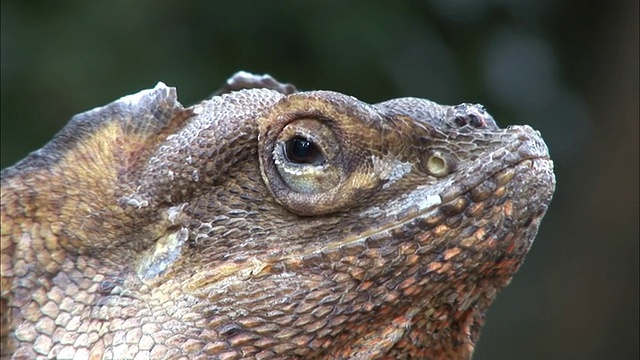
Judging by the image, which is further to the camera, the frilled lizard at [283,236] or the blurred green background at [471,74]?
the blurred green background at [471,74]

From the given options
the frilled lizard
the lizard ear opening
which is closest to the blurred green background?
the frilled lizard

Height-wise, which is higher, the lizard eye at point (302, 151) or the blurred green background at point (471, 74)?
the blurred green background at point (471, 74)

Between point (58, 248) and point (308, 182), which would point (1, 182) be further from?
point (308, 182)

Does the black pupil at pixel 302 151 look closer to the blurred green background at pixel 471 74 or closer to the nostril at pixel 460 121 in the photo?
the nostril at pixel 460 121

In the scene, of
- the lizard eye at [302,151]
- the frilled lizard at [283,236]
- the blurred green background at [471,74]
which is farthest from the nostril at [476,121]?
the blurred green background at [471,74]

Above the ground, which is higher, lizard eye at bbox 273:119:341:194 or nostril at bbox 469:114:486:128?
nostril at bbox 469:114:486:128

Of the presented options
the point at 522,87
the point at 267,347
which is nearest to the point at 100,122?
the point at 267,347

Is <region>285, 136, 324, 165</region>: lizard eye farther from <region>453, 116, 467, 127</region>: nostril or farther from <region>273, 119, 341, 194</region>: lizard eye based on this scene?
<region>453, 116, 467, 127</region>: nostril

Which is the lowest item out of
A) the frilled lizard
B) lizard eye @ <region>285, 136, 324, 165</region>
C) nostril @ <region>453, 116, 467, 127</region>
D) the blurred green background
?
the frilled lizard
